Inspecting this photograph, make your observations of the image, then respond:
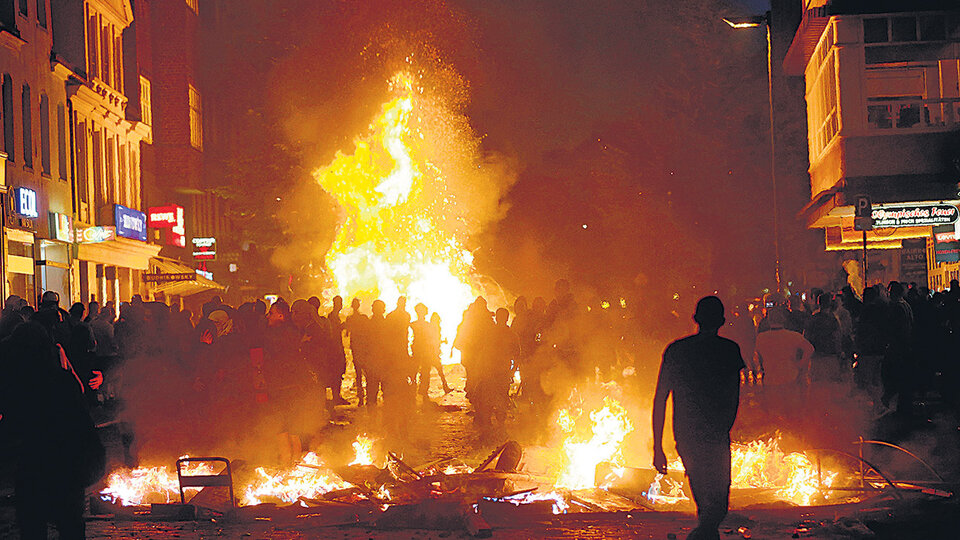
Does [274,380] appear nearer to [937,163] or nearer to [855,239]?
[937,163]

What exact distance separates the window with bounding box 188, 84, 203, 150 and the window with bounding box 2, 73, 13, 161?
2562cm

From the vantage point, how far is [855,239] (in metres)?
28.7

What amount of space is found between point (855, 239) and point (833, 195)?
6999mm

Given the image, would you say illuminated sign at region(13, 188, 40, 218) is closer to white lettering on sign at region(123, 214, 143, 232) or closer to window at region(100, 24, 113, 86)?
white lettering on sign at region(123, 214, 143, 232)

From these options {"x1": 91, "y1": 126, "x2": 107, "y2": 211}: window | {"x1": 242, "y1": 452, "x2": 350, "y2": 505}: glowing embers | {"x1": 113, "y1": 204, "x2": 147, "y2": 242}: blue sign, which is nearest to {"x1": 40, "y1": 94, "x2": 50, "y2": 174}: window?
{"x1": 91, "y1": 126, "x2": 107, "y2": 211}: window

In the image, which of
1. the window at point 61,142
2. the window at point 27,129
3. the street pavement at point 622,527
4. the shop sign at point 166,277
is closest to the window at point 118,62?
the window at point 61,142

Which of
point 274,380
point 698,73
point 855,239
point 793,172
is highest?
point 698,73

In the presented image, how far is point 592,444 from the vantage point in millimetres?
9773

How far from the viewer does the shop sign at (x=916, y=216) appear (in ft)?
66.5

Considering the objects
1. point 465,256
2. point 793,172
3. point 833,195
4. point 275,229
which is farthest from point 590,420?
point 275,229

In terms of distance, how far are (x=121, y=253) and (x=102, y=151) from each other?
137 inches

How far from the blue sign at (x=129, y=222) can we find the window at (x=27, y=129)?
22.3 ft

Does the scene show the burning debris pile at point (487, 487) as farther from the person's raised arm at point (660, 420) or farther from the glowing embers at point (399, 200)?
the glowing embers at point (399, 200)

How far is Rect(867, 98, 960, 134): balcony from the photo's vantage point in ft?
71.3
